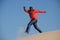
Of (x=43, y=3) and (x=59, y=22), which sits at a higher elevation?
(x=43, y=3)

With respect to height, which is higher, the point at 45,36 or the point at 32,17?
the point at 32,17

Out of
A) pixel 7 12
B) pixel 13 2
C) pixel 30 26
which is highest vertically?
pixel 13 2

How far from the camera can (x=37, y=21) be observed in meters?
2.17

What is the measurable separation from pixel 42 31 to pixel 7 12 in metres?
0.54

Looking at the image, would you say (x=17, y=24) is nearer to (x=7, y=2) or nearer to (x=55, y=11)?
(x=7, y=2)

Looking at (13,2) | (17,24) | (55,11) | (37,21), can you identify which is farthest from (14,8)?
(55,11)

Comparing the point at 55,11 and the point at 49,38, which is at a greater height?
the point at 55,11

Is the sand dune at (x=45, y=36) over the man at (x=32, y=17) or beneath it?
beneath

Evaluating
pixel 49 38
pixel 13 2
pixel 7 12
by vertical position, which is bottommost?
pixel 49 38

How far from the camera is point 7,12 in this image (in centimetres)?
221

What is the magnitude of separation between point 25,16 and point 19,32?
0.23m

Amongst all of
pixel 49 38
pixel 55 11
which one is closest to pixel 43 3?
pixel 55 11

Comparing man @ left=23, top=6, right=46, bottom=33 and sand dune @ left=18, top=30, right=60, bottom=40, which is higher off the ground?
man @ left=23, top=6, right=46, bottom=33

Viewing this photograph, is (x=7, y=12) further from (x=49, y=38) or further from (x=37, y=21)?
(x=49, y=38)
